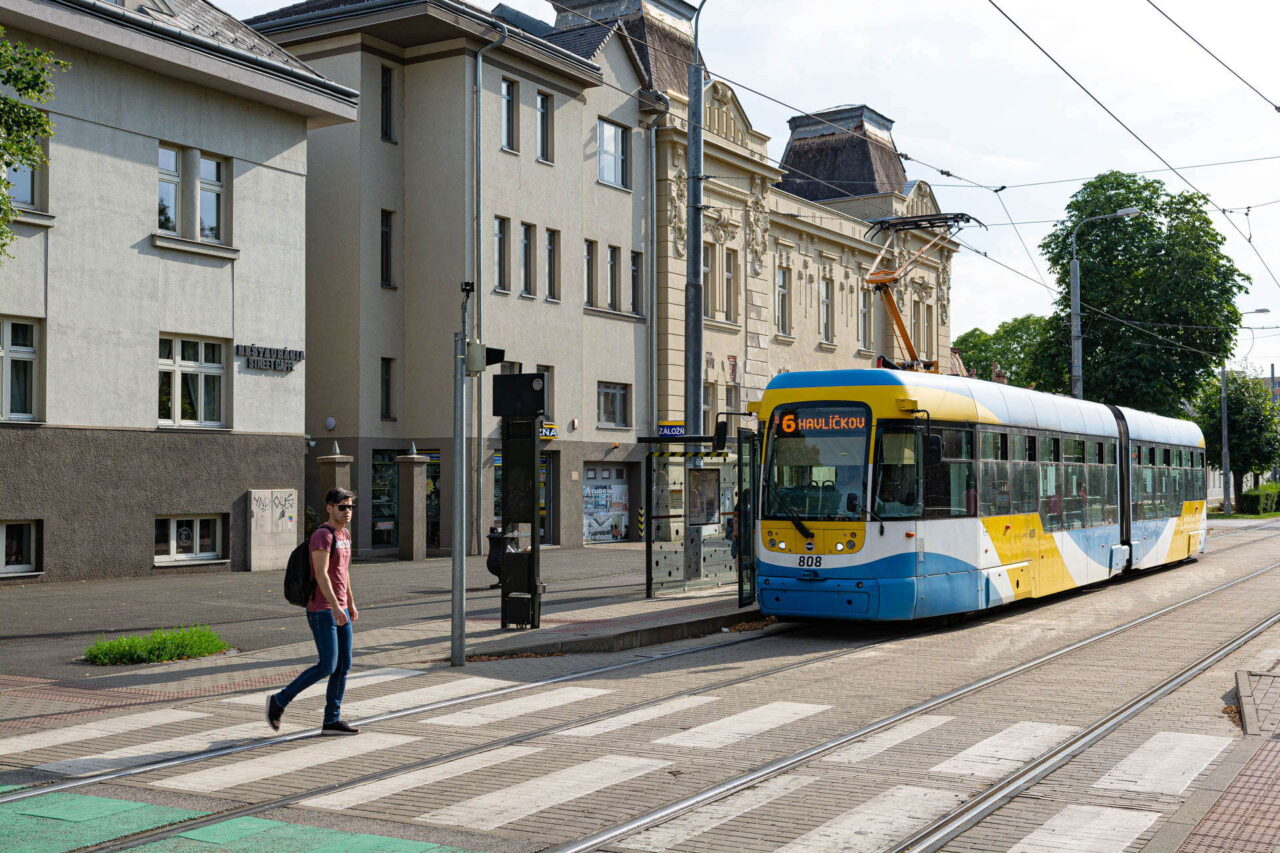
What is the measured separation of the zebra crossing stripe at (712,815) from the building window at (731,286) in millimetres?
33384

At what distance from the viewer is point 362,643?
596 inches

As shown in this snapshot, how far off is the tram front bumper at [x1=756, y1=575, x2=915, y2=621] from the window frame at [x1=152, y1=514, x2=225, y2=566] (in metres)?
13.0

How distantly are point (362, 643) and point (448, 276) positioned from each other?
17.2m

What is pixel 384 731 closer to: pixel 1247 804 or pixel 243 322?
pixel 1247 804

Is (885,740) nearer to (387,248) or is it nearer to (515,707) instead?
(515,707)

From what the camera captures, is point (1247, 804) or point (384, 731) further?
point (384, 731)

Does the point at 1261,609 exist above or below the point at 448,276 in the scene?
below

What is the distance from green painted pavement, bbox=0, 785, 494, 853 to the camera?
22.0 ft

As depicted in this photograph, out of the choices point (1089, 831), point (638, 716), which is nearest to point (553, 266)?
point (638, 716)

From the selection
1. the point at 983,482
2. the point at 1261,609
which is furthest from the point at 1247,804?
the point at 1261,609

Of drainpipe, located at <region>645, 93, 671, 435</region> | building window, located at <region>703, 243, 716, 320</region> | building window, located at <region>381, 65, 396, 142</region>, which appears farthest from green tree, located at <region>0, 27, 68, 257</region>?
building window, located at <region>703, 243, 716, 320</region>

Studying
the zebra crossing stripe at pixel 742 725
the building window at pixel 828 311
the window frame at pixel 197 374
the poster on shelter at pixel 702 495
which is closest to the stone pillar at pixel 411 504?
the window frame at pixel 197 374

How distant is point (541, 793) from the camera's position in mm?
7891

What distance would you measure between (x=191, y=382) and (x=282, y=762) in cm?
1792
